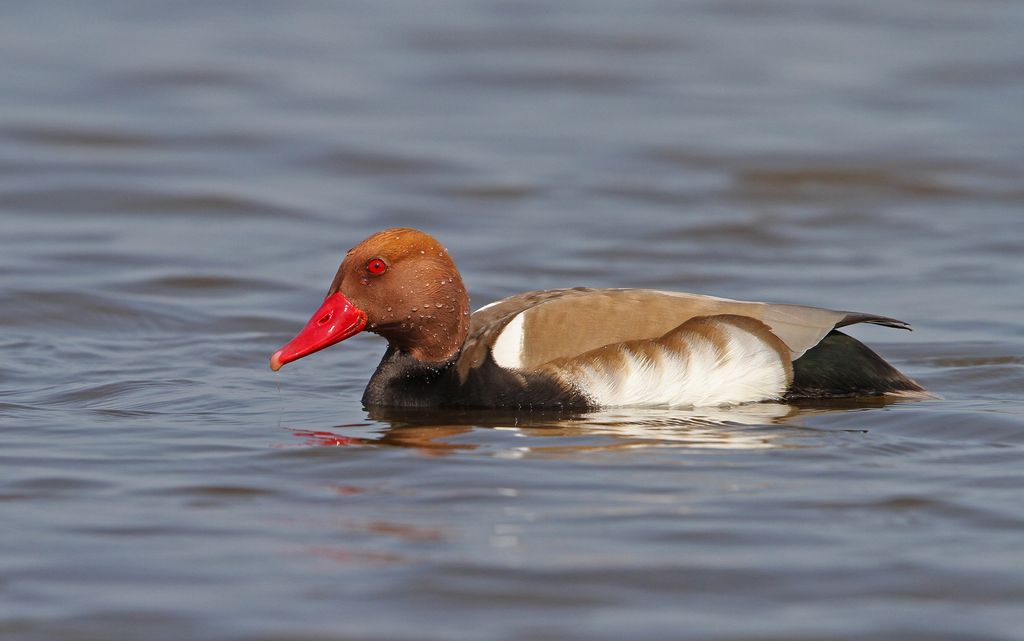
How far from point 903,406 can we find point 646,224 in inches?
222

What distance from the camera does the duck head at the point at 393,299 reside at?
7586 millimetres

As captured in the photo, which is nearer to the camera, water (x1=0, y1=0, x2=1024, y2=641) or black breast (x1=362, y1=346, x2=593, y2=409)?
water (x1=0, y1=0, x2=1024, y2=641)

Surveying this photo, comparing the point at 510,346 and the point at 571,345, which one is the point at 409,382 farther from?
the point at 571,345

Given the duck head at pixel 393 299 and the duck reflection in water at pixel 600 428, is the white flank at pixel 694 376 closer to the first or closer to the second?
the duck reflection in water at pixel 600 428

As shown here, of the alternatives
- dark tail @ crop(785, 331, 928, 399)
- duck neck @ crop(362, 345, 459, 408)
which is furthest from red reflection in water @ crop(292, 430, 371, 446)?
dark tail @ crop(785, 331, 928, 399)

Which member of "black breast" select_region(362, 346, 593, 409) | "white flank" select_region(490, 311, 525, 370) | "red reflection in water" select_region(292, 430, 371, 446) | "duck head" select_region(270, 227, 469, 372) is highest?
"duck head" select_region(270, 227, 469, 372)

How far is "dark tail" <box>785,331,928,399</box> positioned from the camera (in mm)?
7750

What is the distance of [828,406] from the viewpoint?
300 inches

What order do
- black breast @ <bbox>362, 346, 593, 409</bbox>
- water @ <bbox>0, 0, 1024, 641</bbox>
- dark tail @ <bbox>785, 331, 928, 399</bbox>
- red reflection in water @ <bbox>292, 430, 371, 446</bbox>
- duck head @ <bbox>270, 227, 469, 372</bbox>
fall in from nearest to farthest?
water @ <bbox>0, 0, 1024, 641</bbox>
red reflection in water @ <bbox>292, 430, 371, 446</bbox>
black breast @ <bbox>362, 346, 593, 409</bbox>
duck head @ <bbox>270, 227, 469, 372</bbox>
dark tail @ <bbox>785, 331, 928, 399</bbox>

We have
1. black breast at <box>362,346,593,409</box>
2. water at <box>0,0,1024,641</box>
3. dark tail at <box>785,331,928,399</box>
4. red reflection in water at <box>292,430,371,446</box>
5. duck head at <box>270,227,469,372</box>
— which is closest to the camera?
water at <box>0,0,1024,641</box>

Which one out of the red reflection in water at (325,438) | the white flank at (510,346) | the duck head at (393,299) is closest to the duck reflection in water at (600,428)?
the red reflection in water at (325,438)

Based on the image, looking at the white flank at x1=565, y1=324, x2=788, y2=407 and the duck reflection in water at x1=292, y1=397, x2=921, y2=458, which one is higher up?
the white flank at x1=565, y1=324, x2=788, y2=407

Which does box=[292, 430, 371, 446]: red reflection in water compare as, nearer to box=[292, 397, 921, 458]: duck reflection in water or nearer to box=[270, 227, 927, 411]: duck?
box=[292, 397, 921, 458]: duck reflection in water

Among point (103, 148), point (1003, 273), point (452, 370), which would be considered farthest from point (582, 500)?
point (103, 148)
